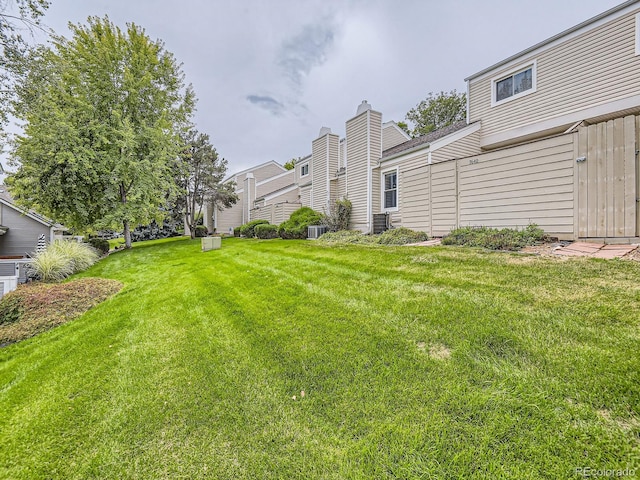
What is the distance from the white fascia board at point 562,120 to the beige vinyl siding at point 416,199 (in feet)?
15.8

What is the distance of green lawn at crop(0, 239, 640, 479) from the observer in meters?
1.60

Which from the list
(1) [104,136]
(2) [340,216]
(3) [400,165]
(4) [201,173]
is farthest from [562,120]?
(4) [201,173]

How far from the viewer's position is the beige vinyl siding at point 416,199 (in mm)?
8344

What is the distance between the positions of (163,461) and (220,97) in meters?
19.0

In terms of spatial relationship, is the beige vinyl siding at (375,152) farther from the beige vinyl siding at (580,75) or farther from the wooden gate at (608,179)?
the wooden gate at (608,179)

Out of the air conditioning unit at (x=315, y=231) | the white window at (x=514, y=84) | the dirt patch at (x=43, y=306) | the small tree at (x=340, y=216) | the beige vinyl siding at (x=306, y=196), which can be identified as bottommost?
the dirt patch at (x=43, y=306)

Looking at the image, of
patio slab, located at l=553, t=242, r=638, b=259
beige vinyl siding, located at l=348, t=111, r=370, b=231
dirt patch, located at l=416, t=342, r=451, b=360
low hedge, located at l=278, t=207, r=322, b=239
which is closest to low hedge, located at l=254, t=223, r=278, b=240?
low hedge, located at l=278, t=207, r=322, b=239

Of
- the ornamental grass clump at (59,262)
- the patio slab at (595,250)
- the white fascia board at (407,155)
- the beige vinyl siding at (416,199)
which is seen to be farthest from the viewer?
the white fascia board at (407,155)

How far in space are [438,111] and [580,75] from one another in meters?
17.3

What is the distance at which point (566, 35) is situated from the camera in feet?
30.2

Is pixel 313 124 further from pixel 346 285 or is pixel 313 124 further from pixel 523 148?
pixel 346 285

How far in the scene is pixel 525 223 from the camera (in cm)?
638

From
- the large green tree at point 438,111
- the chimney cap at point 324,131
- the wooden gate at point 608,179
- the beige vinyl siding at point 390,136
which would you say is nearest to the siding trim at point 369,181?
the beige vinyl siding at point 390,136

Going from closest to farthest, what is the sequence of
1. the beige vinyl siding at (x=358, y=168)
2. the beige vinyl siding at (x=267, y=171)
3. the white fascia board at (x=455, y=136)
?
the white fascia board at (x=455, y=136)
the beige vinyl siding at (x=358, y=168)
the beige vinyl siding at (x=267, y=171)
